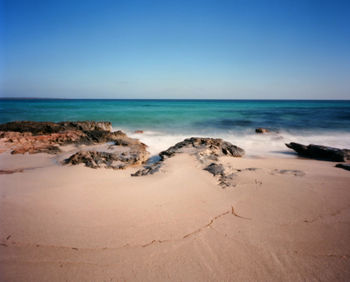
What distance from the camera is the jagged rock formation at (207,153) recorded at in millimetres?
3708

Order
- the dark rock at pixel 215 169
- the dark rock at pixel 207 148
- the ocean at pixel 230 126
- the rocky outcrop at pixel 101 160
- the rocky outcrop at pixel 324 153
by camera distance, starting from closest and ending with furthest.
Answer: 1. the dark rock at pixel 215 169
2. the rocky outcrop at pixel 101 160
3. the dark rock at pixel 207 148
4. the rocky outcrop at pixel 324 153
5. the ocean at pixel 230 126

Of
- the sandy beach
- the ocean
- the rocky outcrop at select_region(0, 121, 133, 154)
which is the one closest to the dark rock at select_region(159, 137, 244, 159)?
the ocean

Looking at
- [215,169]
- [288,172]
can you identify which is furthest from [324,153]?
[215,169]

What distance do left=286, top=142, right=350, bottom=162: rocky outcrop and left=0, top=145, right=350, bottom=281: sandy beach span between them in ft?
8.16

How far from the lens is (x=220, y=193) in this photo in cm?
292

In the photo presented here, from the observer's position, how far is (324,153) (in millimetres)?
5727

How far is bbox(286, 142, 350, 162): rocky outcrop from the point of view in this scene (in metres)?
5.38

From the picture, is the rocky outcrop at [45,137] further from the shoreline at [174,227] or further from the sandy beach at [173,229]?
the sandy beach at [173,229]

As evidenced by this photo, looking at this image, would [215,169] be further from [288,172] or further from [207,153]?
[288,172]

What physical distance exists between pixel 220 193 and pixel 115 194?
161 centimetres

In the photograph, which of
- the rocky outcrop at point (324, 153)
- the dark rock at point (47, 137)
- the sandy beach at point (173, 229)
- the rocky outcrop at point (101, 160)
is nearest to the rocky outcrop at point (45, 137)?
the dark rock at point (47, 137)

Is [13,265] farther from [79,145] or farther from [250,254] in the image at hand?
[79,145]

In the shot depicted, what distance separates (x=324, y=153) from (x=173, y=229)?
19.3 ft

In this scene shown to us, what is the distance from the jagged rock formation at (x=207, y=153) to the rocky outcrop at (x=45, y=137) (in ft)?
7.91
